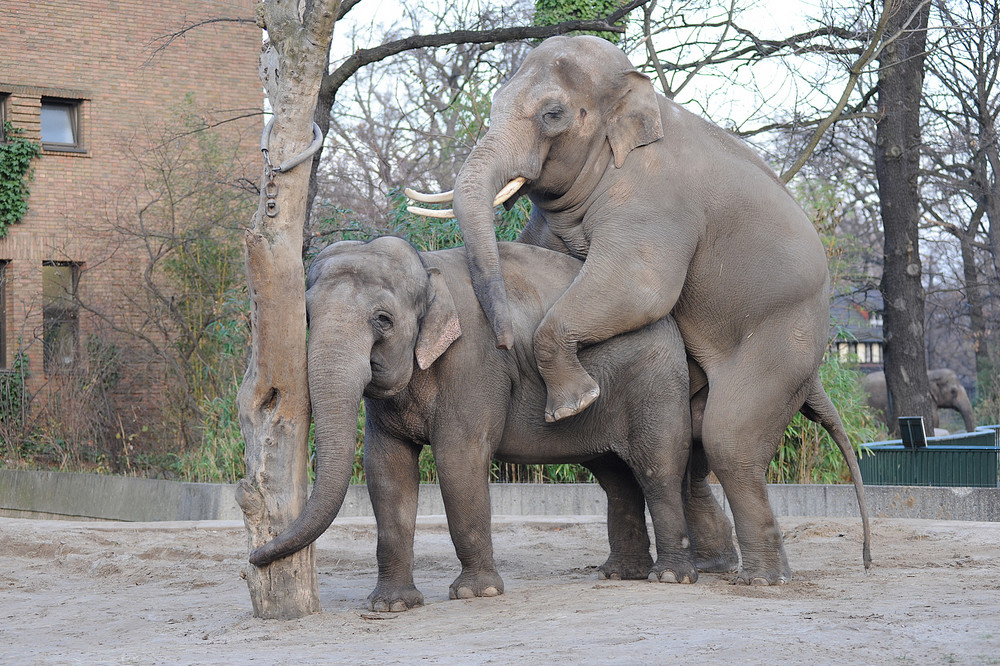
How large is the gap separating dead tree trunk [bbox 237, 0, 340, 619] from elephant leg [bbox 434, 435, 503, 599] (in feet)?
2.39

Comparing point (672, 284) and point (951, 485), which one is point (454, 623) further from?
point (951, 485)

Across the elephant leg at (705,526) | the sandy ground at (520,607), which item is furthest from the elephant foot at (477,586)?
the elephant leg at (705,526)

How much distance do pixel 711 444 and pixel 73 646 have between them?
11.1ft

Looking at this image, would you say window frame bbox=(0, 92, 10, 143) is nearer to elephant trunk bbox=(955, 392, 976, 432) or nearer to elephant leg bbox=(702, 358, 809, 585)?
elephant trunk bbox=(955, 392, 976, 432)

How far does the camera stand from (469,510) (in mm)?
6281

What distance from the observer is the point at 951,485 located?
1112 centimetres

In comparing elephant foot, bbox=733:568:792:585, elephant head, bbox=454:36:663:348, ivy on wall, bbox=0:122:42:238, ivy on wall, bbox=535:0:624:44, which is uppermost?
ivy on wall, bbox=535:0:624:44

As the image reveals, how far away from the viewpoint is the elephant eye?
5.93 meters

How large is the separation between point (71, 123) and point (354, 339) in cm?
1909

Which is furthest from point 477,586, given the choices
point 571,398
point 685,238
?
point 685,238

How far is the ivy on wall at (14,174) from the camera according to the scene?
21.8 meters

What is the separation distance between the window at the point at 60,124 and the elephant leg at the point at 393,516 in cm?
1836

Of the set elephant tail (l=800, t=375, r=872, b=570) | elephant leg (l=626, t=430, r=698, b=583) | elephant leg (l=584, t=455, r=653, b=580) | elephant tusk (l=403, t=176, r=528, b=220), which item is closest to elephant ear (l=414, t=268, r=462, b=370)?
elephant tusk (l=403, t=176, r=528, b=220)

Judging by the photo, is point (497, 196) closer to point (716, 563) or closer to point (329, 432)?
point (329, 432)
